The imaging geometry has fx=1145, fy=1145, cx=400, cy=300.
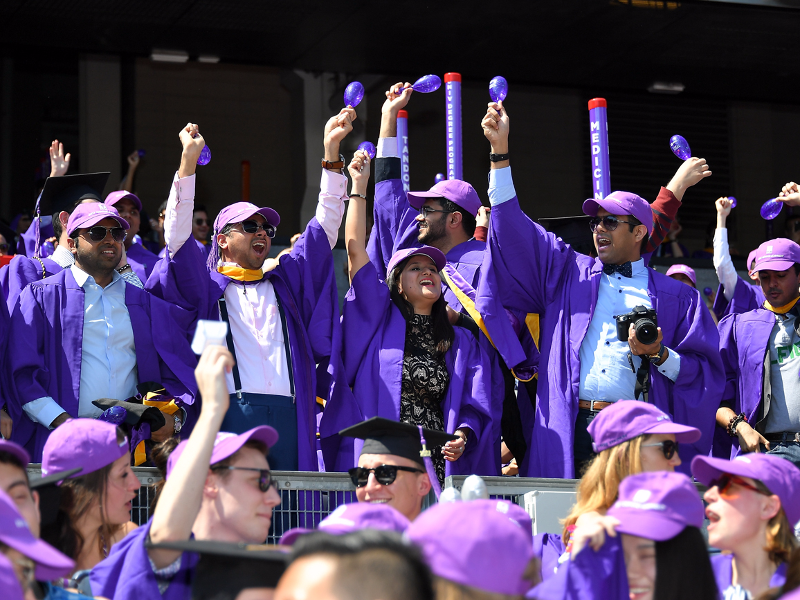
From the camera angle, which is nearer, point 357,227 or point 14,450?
point 14,450

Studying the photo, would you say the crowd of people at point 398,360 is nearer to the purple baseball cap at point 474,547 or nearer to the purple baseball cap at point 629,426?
the purple baseball cap at point 629,426

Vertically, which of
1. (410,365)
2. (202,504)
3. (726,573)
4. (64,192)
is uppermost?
(64,192)

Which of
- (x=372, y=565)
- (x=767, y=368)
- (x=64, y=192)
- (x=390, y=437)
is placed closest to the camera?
(x=372, y=565)

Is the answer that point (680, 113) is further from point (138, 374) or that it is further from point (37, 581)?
point (37, 581)

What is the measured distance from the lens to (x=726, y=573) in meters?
3.46

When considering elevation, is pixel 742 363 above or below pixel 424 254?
below

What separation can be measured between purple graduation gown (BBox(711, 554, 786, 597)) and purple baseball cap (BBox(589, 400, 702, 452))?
1.48ft

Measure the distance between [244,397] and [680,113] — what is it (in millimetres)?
10204

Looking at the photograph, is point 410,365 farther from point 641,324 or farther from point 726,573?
point 726,573

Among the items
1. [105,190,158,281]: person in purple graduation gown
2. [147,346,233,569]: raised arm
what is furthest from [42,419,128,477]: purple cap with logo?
[105,190,158,281]: person in purple graduation gown

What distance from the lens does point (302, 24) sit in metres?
10.7

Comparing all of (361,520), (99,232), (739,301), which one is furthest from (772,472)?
(739,301)

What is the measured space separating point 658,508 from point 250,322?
110 inches

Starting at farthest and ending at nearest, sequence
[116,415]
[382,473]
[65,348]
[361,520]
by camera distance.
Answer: [65,348], [116,415], [382,473], [361,520]
